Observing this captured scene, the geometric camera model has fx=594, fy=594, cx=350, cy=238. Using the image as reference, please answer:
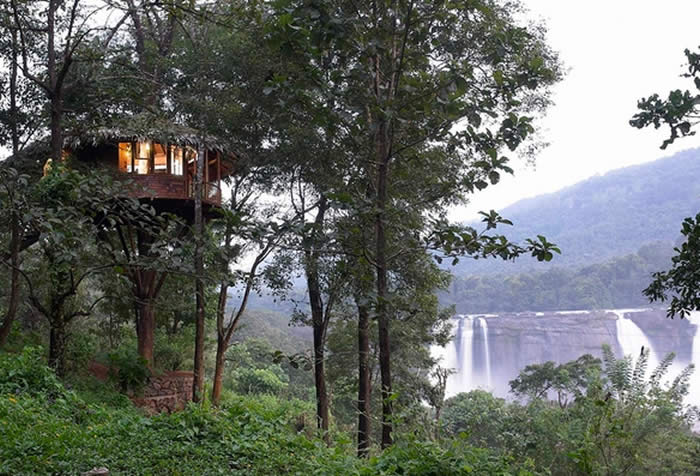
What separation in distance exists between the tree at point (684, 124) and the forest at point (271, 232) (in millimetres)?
92

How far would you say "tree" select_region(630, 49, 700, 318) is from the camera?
8.57 feet

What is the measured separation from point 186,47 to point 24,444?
8190mm

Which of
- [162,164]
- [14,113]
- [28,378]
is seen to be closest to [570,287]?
[162,164]

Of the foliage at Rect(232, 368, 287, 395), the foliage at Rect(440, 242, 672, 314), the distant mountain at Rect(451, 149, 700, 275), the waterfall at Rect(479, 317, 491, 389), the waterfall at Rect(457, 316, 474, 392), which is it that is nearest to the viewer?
the foliage at Rect(232, 368, 287, 395)

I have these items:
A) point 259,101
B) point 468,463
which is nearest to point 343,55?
point 468,463

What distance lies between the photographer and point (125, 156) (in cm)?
1133

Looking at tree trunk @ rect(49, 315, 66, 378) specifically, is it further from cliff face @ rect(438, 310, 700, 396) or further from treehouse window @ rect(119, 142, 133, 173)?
cliff face @ rect(438, 310, 700, 396)

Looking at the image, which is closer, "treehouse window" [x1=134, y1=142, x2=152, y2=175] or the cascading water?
"treehouse window" [x1=134, y1=142, x2=152, y2=175]

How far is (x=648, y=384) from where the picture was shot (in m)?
7.82

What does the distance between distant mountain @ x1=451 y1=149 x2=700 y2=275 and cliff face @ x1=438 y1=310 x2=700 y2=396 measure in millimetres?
9819

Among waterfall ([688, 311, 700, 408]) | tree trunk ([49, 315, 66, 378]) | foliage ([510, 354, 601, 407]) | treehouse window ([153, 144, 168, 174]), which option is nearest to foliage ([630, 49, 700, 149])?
tree trunk ([49, 315, 66, 378])

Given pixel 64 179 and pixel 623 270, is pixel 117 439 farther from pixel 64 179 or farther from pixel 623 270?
pixel 623 270

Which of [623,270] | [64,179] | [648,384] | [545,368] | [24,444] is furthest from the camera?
[623,270]

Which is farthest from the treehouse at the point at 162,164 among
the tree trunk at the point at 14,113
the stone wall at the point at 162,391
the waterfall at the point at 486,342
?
the waterfall at the point at 486,342
